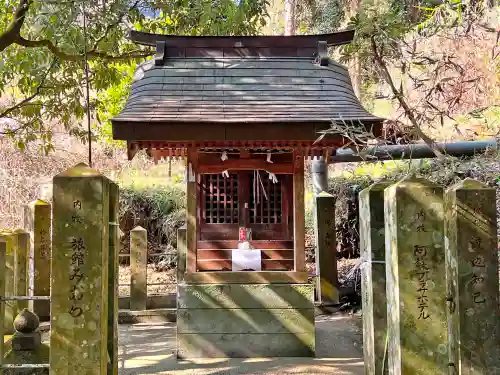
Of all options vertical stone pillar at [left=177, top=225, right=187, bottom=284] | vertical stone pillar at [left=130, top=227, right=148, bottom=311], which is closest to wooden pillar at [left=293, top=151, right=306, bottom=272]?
vertical stone pillar at [left=177, top=225, right=187, bottom=284]

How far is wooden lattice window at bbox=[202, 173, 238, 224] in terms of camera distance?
290 inches

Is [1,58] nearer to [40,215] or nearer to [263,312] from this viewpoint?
[40,215]

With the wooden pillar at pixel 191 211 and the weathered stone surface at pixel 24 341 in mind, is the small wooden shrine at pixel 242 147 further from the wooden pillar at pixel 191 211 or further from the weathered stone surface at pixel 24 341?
the weathered stone surface at pixel 24 341

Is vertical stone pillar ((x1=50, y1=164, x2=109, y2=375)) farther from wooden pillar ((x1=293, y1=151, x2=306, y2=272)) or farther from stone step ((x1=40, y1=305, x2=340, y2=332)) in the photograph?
stone step ((x1=40, y1=305, x2=340, y2=332))

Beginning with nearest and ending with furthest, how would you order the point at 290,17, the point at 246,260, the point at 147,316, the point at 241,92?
the point at 241,92 < the point at 246,260 < the point at 147,316 < the point at 290,17

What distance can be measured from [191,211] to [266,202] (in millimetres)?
1169

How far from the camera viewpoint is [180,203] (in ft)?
49.7

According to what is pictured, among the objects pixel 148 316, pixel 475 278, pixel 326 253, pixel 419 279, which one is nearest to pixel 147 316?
pixel 148 316

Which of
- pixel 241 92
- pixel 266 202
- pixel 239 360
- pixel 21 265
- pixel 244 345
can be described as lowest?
pixel 239 360

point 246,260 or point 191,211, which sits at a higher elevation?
point 191,211

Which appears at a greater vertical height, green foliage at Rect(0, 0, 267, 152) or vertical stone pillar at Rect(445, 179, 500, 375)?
green foliage at Rect(0, 0, 267, 152)

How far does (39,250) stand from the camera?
8.99 metres

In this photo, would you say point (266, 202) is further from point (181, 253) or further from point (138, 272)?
point (138, 272)

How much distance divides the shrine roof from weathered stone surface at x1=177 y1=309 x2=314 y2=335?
7.97ft
